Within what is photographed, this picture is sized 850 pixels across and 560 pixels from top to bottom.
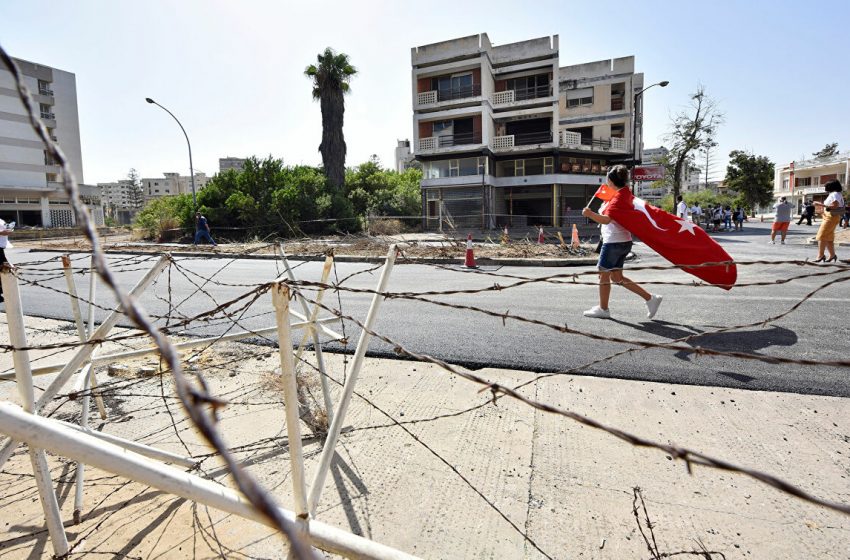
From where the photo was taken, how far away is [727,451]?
9.35 ft

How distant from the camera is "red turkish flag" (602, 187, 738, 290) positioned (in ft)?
18.2

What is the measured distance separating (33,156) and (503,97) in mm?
53332

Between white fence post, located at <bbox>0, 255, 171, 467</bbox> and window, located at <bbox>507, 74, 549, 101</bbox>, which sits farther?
window, located at <bbox>507, 74, 549, 101</bbox>

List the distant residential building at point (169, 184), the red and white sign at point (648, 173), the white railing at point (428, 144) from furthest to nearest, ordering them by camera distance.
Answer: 1. the distant residential building at point (169, 184)
2. the red and white sign at point (648, 173)
3. the white railing at point (428, 144)

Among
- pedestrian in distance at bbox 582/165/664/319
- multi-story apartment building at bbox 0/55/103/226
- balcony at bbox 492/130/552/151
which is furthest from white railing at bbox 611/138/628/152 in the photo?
multi-story apartment building at bbox 0/55/103/226

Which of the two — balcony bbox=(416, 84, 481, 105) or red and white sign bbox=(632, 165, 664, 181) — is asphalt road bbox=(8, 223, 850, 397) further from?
red and white sign bbox=(632, 165, 664, 181)

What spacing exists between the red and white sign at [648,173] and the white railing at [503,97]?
10.8 meters

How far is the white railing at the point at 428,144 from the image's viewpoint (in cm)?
3366

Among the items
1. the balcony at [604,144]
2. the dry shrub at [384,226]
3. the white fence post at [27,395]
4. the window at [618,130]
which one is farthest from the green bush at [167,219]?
the window at [618,130]

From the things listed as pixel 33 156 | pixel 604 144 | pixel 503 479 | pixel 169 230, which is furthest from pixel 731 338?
pixel 33 156

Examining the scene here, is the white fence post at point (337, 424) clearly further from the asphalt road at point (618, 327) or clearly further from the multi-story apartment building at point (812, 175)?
the multi-story apartment building at point (812, 175)

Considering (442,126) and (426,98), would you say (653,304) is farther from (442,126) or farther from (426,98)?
(426,98)

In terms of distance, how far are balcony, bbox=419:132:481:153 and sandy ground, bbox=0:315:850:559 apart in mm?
30683

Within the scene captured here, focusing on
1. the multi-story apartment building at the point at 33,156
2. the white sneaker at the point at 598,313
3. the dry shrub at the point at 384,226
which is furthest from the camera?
the multi-story apartment building at the point at 33,156
